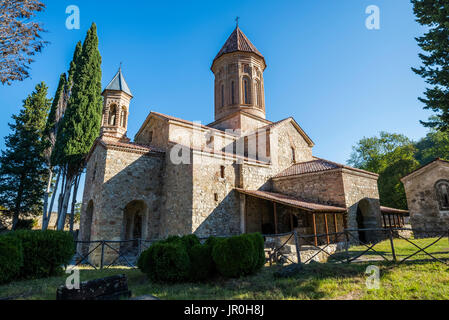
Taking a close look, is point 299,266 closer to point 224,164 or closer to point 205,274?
point 205,274

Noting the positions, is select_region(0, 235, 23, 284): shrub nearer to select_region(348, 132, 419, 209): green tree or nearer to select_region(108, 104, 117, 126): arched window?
select_region(108, 104, 117, 126): arched window

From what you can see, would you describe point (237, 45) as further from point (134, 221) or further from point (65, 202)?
point (65, 202)

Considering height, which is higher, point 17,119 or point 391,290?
point 17,119

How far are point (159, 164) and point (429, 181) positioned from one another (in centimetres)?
1394

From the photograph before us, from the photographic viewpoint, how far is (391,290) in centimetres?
409

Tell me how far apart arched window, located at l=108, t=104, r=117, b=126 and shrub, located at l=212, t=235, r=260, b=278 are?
48.7 ft

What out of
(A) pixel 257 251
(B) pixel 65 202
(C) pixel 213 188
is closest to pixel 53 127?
(B) pixel 65 202

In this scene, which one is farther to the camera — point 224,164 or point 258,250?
point 224,164

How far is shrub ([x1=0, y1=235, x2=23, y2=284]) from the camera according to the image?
5305 mm

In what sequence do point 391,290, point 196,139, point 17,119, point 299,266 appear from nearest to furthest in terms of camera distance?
point 391,290 → point 299,266 → point 196,139 → point 17,119

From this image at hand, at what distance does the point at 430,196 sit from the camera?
40.8 ft

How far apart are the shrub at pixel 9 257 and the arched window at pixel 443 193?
55.3 ft

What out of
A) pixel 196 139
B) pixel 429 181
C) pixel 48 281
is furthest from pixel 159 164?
pixel 429 181
